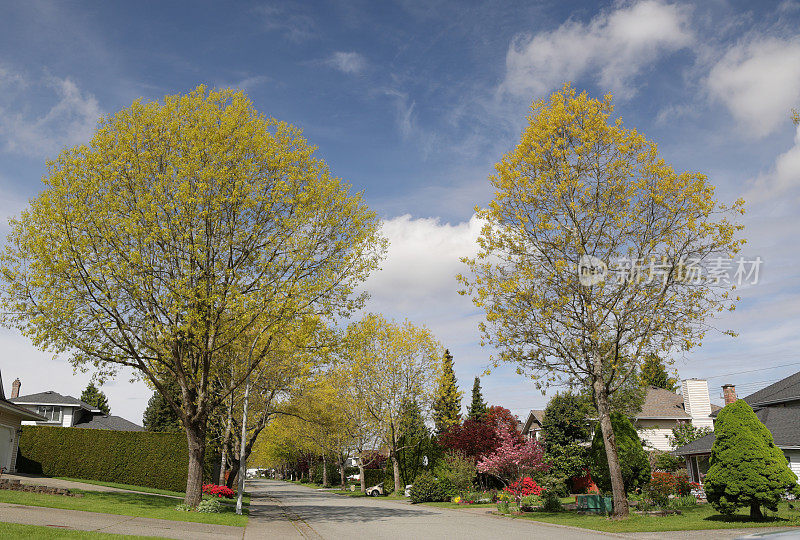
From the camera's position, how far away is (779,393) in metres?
32.4

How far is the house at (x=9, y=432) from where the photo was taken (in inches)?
1163

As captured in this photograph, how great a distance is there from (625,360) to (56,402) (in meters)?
51.5

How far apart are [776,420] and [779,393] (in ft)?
14.4

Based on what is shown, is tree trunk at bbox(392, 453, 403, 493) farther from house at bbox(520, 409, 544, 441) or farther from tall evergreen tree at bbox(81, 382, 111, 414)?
tall evergreen tree at bbox(81, 382, 111, 414)

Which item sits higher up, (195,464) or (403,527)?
(195,464)

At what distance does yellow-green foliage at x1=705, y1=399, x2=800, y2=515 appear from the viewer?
52.7 ft

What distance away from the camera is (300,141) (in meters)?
21.4

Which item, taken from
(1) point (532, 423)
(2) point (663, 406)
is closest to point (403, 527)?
(2) point (663, 406)

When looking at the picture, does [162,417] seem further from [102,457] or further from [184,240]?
[184,240]

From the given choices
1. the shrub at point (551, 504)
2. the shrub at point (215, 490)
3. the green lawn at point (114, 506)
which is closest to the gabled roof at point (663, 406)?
the shrub at point (551, 504)

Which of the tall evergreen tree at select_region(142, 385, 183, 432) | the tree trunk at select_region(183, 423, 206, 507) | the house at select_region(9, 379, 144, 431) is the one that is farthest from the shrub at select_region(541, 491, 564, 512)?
the house at select_region(9, 379, 144, 431)

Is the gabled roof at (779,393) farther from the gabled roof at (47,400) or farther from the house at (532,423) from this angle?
the gabled roof at (47,400)

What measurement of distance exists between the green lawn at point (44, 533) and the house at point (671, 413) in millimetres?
38734

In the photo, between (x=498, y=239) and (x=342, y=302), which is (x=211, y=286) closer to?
(x=342, y=302)
